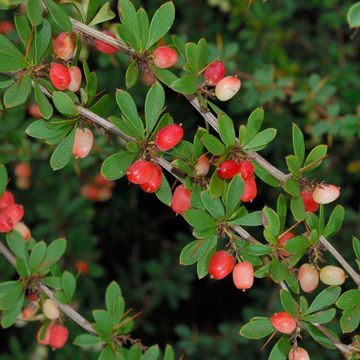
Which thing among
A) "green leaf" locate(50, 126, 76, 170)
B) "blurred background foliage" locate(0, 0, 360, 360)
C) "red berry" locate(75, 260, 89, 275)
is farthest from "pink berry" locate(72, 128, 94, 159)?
"red berry" locate(75, 260, 89, 275)

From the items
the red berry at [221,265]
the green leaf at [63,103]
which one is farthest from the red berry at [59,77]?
the red berry at [221,265]

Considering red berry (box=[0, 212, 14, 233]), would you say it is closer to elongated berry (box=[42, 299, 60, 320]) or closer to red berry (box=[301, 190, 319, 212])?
elongated berry (box=[42, 299, 60, 320])

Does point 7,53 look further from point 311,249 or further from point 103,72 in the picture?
point 103,72

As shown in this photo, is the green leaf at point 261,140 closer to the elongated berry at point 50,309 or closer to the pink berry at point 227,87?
the pink berry at point 227,87

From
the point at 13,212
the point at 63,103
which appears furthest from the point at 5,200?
the point at 63,103

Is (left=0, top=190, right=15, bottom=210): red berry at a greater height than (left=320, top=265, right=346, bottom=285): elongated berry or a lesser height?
lesser
